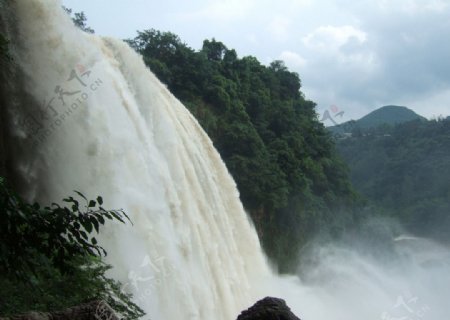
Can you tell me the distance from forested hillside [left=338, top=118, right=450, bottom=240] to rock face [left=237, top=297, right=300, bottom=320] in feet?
117

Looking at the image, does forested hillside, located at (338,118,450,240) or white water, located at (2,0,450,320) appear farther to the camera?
forested hillside, located at (338,118,450,240)

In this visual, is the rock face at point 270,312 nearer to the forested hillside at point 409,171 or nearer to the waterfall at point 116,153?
the waterfall at point 116,153

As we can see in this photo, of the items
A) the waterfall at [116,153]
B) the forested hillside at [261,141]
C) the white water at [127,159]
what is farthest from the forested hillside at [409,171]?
the waterfall at [116,153]

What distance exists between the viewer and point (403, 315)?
21.5 meters

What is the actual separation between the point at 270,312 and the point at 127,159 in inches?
265

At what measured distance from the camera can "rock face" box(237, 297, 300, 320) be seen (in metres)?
2.23

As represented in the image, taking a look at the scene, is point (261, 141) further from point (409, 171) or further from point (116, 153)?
point (409, 171)

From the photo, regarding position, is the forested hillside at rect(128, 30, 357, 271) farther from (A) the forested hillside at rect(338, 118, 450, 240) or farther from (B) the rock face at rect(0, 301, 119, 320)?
(B) the rock face at rect(0, 301, 119, 320)

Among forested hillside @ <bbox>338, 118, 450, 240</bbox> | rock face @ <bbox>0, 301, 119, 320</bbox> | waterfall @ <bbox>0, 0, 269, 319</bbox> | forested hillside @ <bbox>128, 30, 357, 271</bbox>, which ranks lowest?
rock face @ <bbox>0, 301, 119, 320</bbox>

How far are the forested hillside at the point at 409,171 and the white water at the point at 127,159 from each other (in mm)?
27403

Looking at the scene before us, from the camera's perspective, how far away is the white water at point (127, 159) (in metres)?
8.09

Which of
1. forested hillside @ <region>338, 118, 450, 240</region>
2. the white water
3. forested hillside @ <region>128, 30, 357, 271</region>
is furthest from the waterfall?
forested hillside @ <region>338, 118, 450, 240</region>

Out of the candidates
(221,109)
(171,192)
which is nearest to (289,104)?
(221,109)

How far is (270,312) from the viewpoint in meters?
2.25
